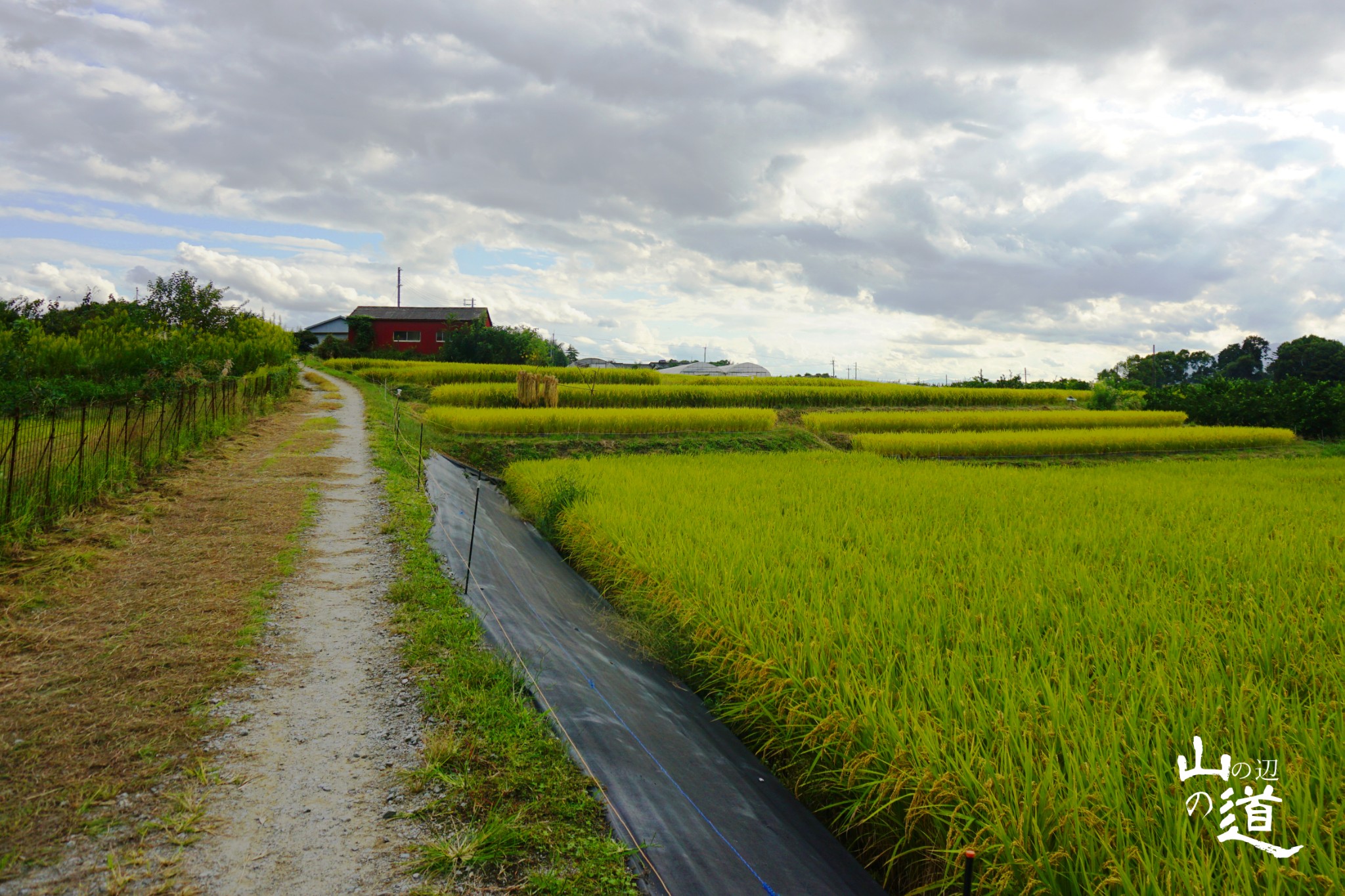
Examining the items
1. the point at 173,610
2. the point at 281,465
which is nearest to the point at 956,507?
the point at 173,610

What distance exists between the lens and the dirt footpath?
225 centimetres

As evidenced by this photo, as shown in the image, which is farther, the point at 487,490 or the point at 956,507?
the point at 487,490

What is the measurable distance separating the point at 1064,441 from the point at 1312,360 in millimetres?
41162

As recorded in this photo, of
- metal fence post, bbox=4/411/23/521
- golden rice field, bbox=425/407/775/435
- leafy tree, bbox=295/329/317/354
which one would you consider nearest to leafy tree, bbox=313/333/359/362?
leafy tree, bbox=295/329/317/354

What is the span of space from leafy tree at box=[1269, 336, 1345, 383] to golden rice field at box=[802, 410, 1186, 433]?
1125 inches

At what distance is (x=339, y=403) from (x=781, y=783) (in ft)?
63.1

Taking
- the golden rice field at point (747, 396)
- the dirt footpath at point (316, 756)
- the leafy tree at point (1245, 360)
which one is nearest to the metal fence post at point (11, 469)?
the dirt footpath at point (316, 756)

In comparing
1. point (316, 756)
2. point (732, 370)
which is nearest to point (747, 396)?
point (316, 756)

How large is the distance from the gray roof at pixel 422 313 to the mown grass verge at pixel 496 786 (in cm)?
4509

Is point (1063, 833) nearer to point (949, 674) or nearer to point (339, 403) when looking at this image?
point (949, 674)

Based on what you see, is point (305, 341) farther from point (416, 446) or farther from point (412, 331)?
point (416, 446)

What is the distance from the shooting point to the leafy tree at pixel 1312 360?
4225 cm

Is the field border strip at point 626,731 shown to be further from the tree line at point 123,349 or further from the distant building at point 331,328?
the distant building at point 331,328

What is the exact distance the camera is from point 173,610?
4.47m
